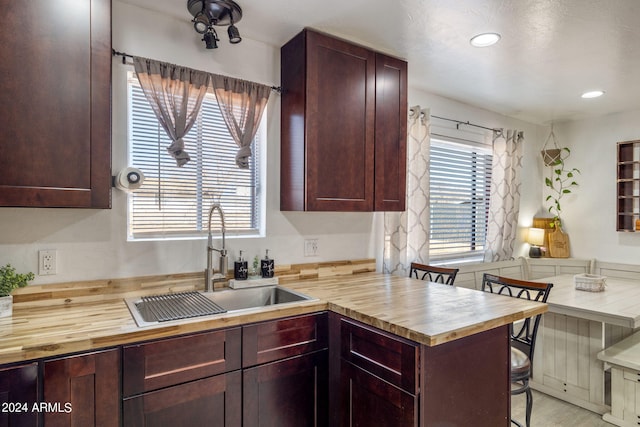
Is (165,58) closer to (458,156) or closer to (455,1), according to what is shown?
(455,1)

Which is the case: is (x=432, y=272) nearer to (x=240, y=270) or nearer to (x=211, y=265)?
(x=240, y=270)

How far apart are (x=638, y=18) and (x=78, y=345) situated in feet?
9.86

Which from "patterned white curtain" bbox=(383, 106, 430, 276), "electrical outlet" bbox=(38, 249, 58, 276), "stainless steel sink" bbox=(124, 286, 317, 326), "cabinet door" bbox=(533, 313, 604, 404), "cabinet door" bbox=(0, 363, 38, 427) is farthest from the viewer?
"patterned white curtain" bbox=(383, 106, 430, 276)

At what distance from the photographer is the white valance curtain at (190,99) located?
197 centimetres

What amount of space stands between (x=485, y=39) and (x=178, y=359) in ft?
7.79

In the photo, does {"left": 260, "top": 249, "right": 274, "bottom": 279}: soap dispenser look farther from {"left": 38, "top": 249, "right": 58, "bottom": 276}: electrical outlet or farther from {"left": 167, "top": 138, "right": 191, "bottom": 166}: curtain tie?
{"left": 38, "top": 249, "right": 58, "bottom": 276}: electrical outlet

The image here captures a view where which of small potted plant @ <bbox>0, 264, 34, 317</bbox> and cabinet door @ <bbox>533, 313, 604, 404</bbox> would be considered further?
Answer: cabinet door @ <bbox>533, 313, 604, 404</bbox>

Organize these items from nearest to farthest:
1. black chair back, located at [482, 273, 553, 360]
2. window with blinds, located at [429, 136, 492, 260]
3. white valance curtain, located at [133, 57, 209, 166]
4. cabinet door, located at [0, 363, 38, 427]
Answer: cabinet door, located at [0, 363, 38, 427], white valance curtain, located at [133, 57, 209, 166], black chair back, located at [482, 273, 553, 360], window with blinds, located at [429, 136, 492, 260]

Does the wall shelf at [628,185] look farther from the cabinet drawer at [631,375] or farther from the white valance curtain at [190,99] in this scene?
the white valance curtain at [190,99]

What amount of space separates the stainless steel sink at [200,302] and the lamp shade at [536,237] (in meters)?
3.30

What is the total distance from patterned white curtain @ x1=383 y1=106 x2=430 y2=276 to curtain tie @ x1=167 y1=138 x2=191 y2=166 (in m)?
1.73

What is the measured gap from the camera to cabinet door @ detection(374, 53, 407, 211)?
249 centimetres

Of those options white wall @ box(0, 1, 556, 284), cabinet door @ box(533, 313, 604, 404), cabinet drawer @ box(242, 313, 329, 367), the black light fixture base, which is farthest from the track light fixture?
cabinet door @ box(533, 313, 604, 404)

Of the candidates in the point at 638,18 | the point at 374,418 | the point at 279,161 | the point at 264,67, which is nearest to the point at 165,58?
the point at 264,67
